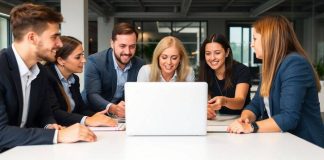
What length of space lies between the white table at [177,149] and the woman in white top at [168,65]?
3.71 ft

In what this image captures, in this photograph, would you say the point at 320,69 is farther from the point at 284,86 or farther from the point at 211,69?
the point at 284,86

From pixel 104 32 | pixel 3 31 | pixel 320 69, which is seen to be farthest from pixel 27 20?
pixel 104 32

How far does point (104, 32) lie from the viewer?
1316 centimetres

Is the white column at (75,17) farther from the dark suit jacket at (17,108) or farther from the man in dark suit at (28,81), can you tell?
the man in dark suit at (28,81)

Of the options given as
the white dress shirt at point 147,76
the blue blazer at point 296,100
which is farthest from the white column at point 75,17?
the blue blazer at point 296,100

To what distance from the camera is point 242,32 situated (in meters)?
14.1

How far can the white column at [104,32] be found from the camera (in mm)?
13027

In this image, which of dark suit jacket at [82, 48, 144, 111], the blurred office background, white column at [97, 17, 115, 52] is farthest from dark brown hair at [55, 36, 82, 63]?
white column at [97, 17, 115, 52]

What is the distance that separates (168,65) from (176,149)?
135cm

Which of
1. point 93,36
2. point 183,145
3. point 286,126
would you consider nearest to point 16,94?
point 183,145

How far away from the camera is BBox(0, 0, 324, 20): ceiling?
10.2 m

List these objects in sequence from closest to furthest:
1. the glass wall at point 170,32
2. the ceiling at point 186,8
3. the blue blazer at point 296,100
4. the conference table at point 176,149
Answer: the conference table at point 176,149
the blue blazer at point 296,100
the ceiling at point 186,8
the glass wall at point 170,32

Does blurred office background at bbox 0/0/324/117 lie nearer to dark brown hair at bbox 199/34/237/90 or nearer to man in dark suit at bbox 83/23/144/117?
dark brown hair at bbox 199/34/237/90

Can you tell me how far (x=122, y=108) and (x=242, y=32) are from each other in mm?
12396
